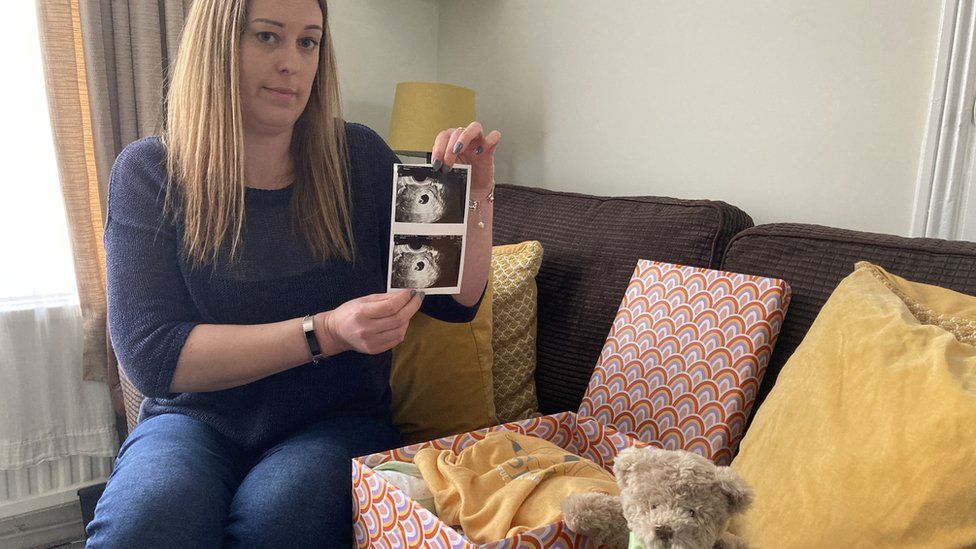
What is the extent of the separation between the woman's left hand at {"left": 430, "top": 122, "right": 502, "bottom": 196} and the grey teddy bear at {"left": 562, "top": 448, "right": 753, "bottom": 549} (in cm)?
56

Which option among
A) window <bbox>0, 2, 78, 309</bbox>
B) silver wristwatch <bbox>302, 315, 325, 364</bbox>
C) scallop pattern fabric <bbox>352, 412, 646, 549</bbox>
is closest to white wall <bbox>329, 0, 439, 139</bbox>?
window <bbox>0, 2, 78, 309</bbox>

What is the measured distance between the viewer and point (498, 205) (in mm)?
1841

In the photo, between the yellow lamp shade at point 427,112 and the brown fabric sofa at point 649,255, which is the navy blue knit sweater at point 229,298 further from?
the yellow lamp shade at point 427,112

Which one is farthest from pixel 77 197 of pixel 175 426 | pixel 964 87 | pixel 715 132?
pixel 964 87

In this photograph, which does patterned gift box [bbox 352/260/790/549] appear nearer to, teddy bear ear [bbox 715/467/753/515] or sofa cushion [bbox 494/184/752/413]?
sofa cushion [bbox 494/184/752/413]

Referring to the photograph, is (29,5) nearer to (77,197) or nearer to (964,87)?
(77,197)

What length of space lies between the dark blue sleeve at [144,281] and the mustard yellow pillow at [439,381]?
16.6 inches

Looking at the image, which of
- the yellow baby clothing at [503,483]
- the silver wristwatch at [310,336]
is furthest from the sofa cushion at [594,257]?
the silver wristwatch at [310,336]

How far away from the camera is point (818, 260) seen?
1217 mm

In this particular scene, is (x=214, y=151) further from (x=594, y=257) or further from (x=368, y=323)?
(x=594, y=257)

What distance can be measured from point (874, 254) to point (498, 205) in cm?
92

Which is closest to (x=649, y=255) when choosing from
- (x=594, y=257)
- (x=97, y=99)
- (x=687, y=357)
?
(x=594, y=257)

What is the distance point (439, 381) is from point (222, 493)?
0.49 meters

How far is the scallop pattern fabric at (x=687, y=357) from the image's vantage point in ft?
3.83
